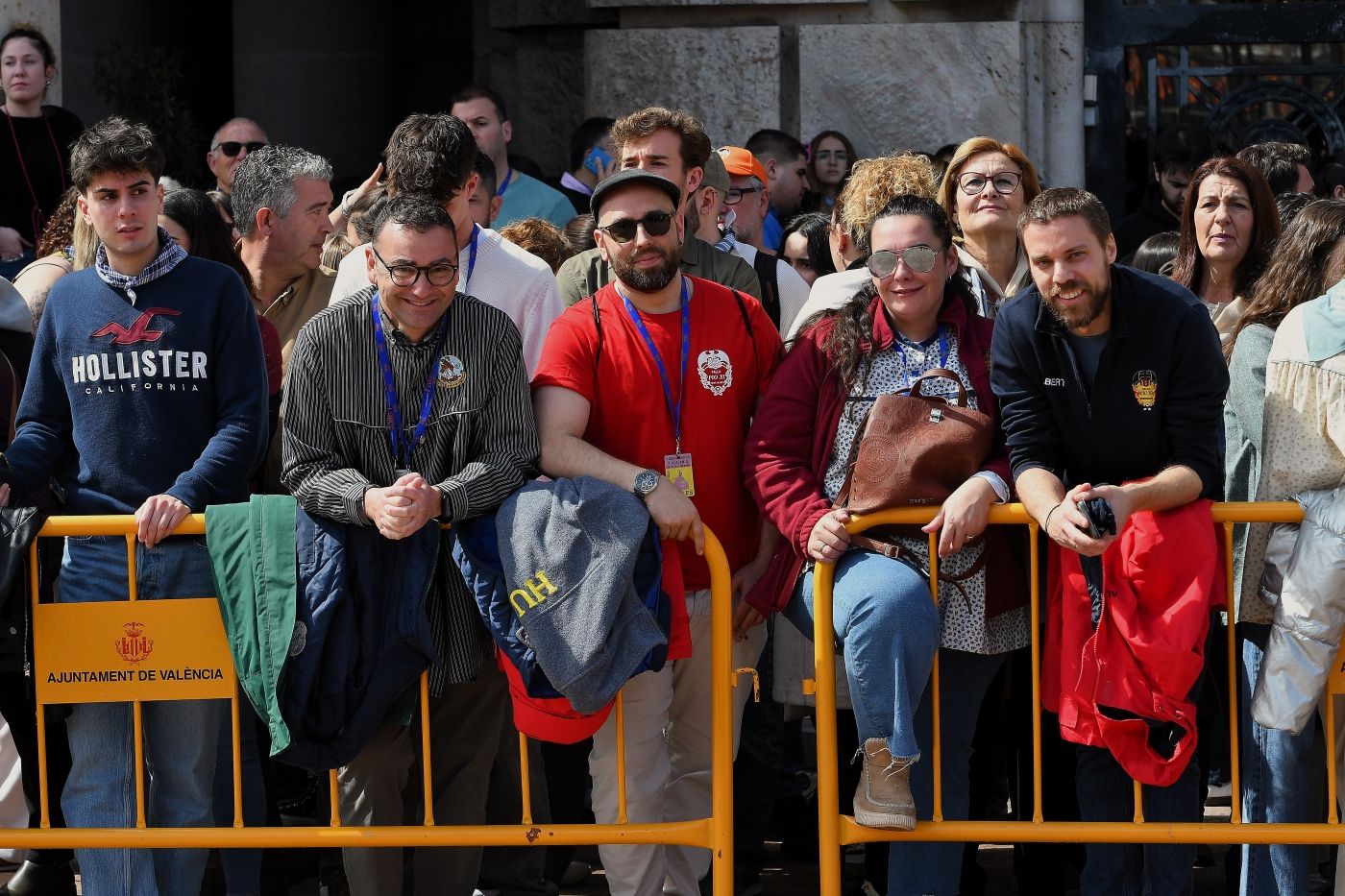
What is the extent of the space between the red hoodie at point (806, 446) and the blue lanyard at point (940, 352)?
19 mm

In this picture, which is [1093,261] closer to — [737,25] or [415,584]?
[415,584]

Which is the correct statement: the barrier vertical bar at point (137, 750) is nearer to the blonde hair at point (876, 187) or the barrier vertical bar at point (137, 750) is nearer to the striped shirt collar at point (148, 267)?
the striped shirt collar at point (148, 267)

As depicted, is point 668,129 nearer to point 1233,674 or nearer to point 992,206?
point 992,206

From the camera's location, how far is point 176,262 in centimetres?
480

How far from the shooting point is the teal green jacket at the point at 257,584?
14.6 feet

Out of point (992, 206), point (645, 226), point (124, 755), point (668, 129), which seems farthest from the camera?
point (668, 129)

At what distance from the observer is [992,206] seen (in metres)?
5.46

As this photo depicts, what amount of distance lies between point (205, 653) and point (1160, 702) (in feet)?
7.45

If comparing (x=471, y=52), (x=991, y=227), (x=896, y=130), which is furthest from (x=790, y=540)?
(x=471, y=52)

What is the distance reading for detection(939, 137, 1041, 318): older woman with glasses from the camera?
215 inches

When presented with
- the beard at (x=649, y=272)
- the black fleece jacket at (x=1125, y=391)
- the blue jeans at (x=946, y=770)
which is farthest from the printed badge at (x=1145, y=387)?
the beard at (x=649, y=272)

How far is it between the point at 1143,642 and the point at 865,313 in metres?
1.07

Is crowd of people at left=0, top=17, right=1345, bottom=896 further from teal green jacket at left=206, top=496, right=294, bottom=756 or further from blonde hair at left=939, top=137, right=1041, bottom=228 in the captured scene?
blonde hair at left=939, top=137, right=1041, bottom=228

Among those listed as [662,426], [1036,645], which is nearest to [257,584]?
[662,426]
